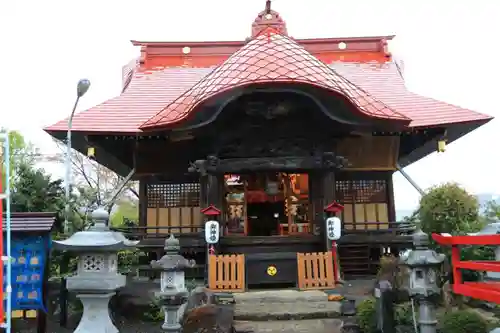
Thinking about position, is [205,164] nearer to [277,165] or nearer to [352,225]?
[277,165]

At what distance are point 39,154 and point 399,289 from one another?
101 ft

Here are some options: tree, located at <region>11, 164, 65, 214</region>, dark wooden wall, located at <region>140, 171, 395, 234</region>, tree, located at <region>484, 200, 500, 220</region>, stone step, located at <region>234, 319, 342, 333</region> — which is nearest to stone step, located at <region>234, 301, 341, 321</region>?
stone step, located at <region>234, 319, 342, 333</region>

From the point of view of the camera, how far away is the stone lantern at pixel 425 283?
7414 mm

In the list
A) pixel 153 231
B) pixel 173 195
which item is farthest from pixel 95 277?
pixel 173 195

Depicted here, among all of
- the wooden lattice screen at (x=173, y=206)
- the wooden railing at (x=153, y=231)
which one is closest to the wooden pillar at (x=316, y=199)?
the wooden railing at (x=153, y=231)

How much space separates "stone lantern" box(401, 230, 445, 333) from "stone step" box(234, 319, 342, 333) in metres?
1.80

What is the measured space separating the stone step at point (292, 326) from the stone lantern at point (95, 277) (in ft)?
10.2

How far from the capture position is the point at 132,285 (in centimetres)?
1195

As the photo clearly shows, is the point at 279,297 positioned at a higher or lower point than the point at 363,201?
lower

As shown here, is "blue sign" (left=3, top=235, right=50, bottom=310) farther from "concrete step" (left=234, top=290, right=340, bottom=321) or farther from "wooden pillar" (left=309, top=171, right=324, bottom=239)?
"wooden pillar" (left=309, top=171, right=324, bottom=239)

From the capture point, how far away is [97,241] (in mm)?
6477

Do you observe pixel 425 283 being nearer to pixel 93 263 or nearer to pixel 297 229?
pixel 93 263

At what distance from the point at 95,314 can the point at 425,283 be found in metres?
4.92

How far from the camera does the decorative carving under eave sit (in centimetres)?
1223
